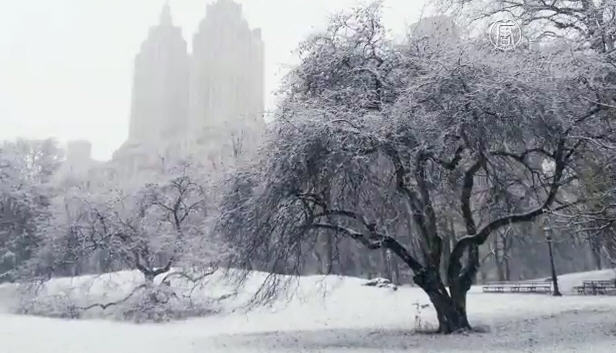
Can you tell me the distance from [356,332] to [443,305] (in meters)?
2.84

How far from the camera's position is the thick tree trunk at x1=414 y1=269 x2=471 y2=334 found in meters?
12.7

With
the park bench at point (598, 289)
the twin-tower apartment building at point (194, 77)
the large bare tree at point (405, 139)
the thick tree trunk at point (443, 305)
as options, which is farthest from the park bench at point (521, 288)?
the twin-tower apartment building at point (194, 77)

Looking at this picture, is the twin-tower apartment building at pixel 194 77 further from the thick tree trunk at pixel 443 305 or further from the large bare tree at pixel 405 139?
the thick tree trunk at pixel 443 305

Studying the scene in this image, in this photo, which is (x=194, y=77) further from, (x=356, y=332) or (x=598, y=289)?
(x=356, y=332)

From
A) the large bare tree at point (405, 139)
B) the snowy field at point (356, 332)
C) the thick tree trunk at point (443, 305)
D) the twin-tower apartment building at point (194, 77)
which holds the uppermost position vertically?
the twin-tower apartment building at point (194, 77)

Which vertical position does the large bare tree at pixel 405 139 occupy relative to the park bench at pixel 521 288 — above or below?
above

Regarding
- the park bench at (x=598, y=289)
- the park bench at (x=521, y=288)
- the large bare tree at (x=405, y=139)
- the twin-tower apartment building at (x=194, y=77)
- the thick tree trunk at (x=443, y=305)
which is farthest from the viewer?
the twin-tower apartment building at (x=194, y=77)

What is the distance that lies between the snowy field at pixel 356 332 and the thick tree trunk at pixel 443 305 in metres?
0.52

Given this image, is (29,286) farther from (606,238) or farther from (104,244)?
(606,238)

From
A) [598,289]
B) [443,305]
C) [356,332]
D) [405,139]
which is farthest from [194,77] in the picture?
[405,139]

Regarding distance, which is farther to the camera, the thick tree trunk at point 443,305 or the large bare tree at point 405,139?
the thick tree trunk at point 443,305

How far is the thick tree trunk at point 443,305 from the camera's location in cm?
1270

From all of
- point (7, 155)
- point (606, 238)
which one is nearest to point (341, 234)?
point (606, 238)

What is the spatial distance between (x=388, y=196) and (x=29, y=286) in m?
21.5
